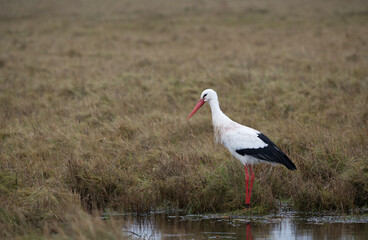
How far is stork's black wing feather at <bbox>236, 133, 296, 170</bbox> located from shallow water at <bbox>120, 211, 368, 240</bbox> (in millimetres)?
696

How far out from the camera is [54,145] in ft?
27.6

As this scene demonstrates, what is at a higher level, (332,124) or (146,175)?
(332,124)

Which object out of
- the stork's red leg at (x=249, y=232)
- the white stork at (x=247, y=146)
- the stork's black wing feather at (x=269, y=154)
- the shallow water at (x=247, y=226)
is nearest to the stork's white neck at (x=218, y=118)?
the white stork at (x=247, y=146)

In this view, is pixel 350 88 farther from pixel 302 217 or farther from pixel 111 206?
pixel 111 206

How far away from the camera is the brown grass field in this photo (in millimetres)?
6320

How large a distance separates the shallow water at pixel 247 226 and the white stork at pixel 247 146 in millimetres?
501

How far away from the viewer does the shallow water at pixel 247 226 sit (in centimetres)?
547

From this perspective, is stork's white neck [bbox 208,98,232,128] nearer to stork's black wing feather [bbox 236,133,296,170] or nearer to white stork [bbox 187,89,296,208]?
white stork [bbox 187,89,296,208]

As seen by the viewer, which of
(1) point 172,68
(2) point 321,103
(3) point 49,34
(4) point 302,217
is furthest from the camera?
(3) point 49,34

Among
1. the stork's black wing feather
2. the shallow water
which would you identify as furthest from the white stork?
the shallow water

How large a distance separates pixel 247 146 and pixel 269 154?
0.34 meters

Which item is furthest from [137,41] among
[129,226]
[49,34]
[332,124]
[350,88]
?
[129,226]

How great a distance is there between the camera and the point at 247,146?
651 centimetres

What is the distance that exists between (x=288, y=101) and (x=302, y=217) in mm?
5479
